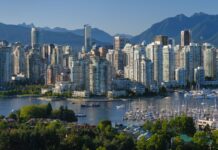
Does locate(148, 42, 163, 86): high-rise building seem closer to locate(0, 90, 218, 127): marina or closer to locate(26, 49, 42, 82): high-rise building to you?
locate(0, 90, 218, 127): marina

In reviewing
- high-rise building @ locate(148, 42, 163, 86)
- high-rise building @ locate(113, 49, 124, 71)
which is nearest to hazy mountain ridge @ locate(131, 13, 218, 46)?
high-rise building @ locate(113, 49, 124, 71)

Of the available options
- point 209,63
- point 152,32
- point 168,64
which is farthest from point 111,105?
point 152,32

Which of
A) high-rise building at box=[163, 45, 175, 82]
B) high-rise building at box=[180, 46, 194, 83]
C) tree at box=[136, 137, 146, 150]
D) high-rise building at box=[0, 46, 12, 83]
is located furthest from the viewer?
high-rise building at box=[180, 46, 194, 83]

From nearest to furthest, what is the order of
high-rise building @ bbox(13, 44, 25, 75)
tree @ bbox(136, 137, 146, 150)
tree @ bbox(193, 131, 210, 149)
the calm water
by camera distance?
1. tree @ bbox(136, 137, 146, 150)
2. tree @ bbox(193, 131, 210, 149)
3. the calm water
4. high-rise building @ bbox(13, 44, 25, 75)

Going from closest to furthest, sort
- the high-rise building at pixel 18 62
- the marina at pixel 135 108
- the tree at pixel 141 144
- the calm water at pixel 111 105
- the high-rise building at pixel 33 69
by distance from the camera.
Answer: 1. the tree at pixel 141 144
2. the marina at pixel 135 108
3. the calm water at pixel 111 105
4. the high-rise building at pixel 33 69
5. the high-rise building at pixel 18 62

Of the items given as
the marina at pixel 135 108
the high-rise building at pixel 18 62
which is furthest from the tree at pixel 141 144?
the high-rise building at pixel 18 62

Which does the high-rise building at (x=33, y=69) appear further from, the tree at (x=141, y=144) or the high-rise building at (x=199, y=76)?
the tree at (x=141, y=144)

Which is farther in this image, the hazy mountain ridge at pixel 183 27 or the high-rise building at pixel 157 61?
A: the hazy mountain ridge at pixel 183 27
